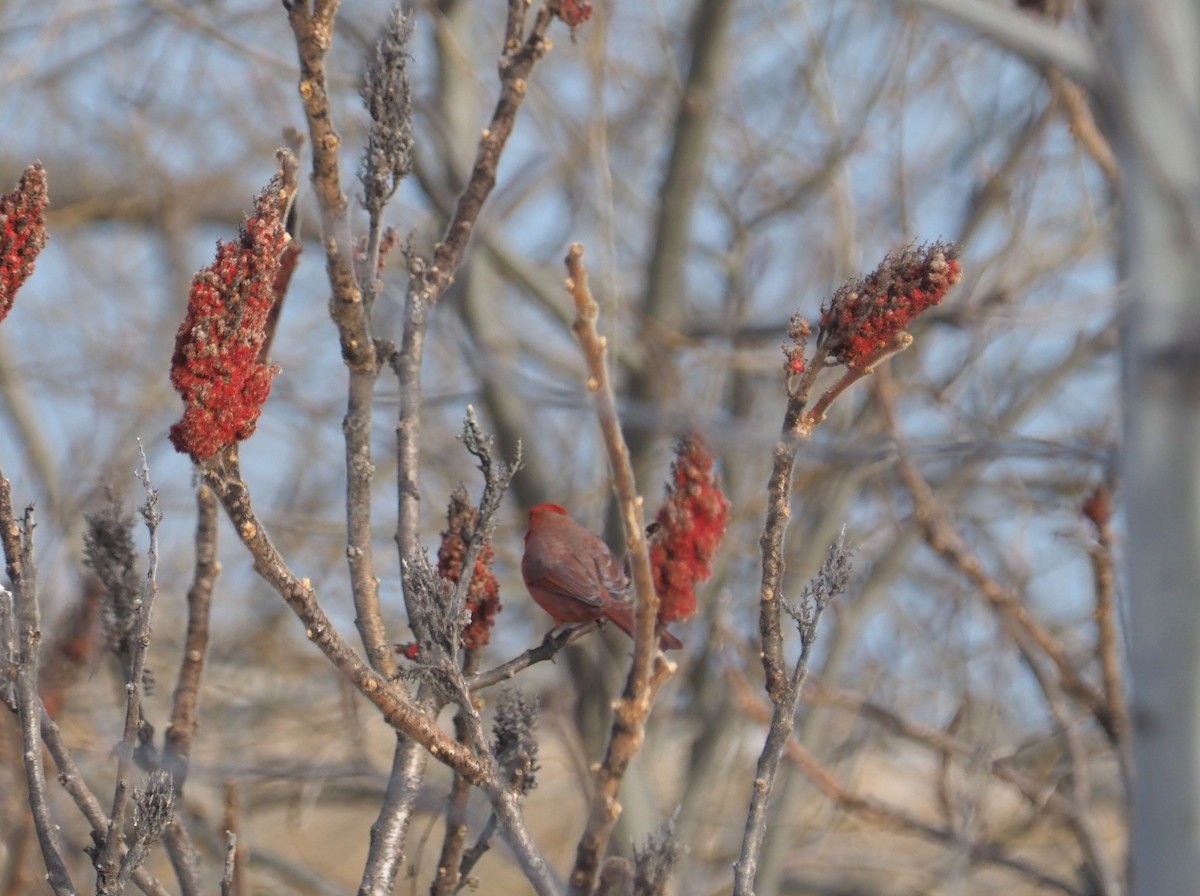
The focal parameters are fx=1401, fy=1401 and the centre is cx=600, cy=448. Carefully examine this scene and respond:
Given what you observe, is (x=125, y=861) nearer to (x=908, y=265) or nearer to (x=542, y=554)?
(x=542, y=554)

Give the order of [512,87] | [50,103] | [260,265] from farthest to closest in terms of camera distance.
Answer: [50,103], [512,87], [260,265]

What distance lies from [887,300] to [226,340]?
67 centimetres

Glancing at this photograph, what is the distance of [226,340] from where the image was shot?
1389 mm

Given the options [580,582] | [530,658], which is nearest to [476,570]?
[530,658]

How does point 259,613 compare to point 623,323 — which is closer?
point 623,323

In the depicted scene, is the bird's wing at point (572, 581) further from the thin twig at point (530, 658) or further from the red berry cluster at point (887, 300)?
the red berry cluster at point (887, 300)

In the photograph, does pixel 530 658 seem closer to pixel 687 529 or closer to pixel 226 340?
pixel 687 529

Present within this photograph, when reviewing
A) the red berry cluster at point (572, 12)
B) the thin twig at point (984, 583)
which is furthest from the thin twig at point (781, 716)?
the thin twig at point (984, 583)

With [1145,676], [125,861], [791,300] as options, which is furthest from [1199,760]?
[791,300]

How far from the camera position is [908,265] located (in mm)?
1445

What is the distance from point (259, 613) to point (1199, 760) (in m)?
4.88

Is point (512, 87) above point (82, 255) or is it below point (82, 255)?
below

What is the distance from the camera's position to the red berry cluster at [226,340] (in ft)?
4.48

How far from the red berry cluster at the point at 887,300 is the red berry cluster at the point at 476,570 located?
0.55 metres
